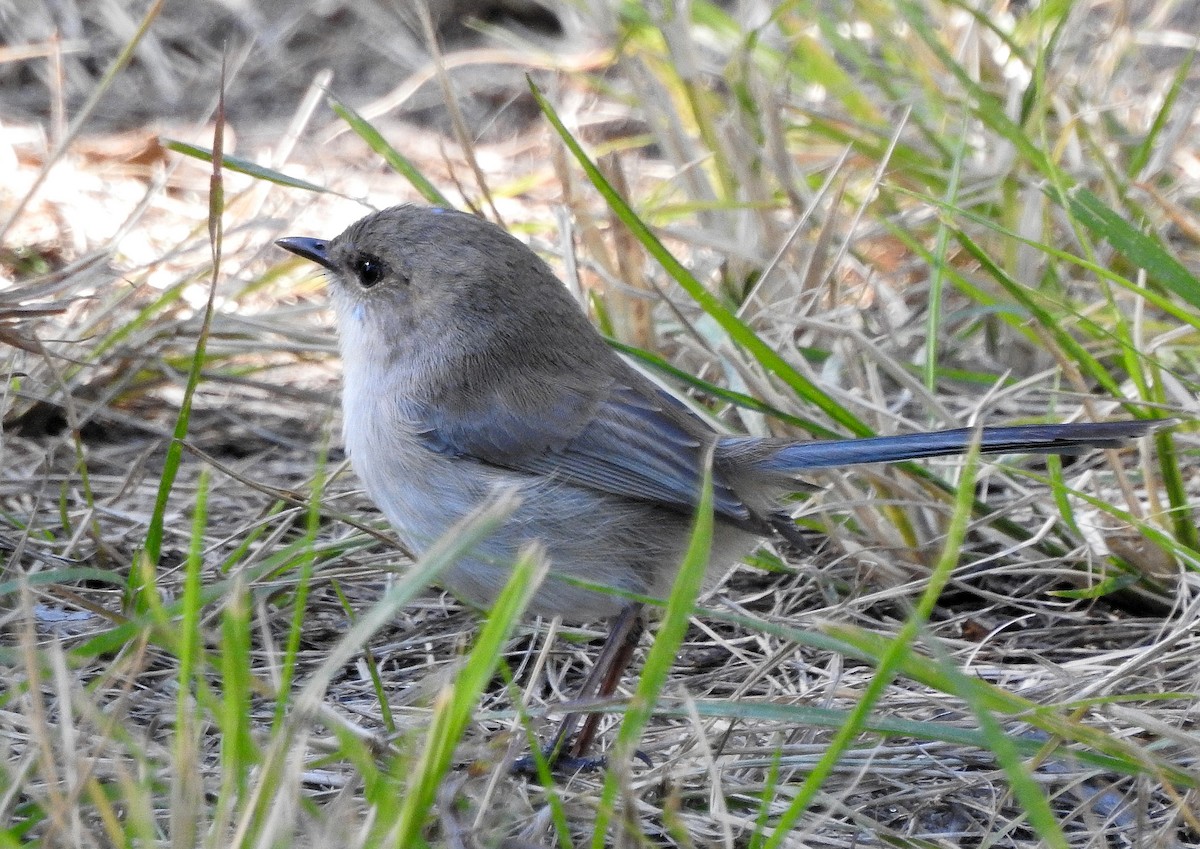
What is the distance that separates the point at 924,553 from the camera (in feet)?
12.6

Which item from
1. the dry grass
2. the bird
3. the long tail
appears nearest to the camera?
the dry grass

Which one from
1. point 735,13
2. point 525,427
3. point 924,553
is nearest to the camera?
point 525,427

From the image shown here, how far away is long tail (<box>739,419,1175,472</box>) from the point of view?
3.13 m

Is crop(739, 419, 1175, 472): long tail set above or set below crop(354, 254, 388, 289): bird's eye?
below

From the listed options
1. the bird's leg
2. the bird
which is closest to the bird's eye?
the bird

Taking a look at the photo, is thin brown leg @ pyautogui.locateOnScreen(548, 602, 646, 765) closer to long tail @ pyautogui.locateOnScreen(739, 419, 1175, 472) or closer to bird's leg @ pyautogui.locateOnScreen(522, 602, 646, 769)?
bird's leg @ pyautogui.locateOnScreen(522, 602, 646, 769)

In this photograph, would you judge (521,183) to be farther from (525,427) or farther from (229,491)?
(525,427)

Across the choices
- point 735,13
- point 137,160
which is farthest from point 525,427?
point 735,13

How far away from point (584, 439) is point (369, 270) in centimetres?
86

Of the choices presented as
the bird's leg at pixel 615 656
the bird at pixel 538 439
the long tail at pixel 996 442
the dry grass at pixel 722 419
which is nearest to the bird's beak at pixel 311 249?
the bird at pixel 538 439

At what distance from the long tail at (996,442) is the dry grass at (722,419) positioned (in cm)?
21

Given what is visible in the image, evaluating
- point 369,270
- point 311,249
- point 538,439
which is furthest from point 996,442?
point 311,249

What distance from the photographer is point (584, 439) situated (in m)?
3.56

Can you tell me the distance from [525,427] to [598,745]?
83 centimetres
